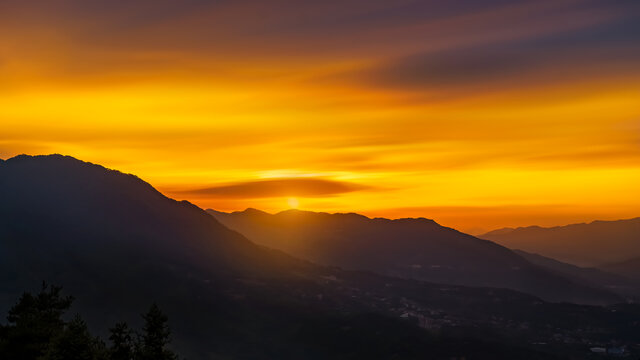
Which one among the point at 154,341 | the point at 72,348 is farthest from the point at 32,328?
the point at 72,348

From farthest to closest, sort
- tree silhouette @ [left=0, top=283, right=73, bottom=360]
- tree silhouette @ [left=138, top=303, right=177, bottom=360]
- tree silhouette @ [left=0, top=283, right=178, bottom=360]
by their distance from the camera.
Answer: tree silhouette @ [left=0, top=283, right=73, bottom=360] → tree silhouette @ [left=138, top=303, right=177, bottom=360] → tree silhouette @ [left=0, top=283, right=178, bottom=360]

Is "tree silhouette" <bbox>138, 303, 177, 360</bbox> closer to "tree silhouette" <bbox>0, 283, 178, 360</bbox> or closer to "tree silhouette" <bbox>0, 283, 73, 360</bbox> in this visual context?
"tree silhouette" <bbox>0, 283, 178, 360</bbox>

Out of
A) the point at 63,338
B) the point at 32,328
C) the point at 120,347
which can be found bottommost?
the point at 120,347

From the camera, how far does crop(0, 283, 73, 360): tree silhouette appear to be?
3674 inches

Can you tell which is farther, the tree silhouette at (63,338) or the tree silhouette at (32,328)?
the tree silhouette at (32,328)

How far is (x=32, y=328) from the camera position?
94.8 meters

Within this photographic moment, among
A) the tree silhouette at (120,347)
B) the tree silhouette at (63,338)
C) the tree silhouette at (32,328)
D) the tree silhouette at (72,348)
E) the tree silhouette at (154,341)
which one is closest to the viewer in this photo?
the tree silhouette at (72,348)

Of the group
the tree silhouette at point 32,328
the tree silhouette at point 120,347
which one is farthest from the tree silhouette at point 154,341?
the tree silhouette at point 32,328

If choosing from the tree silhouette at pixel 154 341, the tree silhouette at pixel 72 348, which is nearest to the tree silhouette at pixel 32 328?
the tree silhouette at pixel 72 348

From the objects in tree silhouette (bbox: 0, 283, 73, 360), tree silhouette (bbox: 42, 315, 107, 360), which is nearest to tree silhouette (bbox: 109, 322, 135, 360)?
tree silhouette (bbox: 0, 283, 73, 360)

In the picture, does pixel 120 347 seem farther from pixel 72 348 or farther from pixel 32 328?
pixel 32 328

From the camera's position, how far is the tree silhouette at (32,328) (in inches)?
3674

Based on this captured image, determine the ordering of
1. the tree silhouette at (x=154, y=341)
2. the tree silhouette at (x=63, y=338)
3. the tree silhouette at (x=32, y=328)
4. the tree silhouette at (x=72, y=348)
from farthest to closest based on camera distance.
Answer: the tree silhouette at (x=32, y=328), the tree silhouette at (x=154, y=341), the tree silhouette at (x=63, y=338), the tree silhouette at (x=72, y=348)

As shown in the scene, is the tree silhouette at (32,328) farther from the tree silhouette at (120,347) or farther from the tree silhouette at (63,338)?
the tree silhouette at (120,347)
